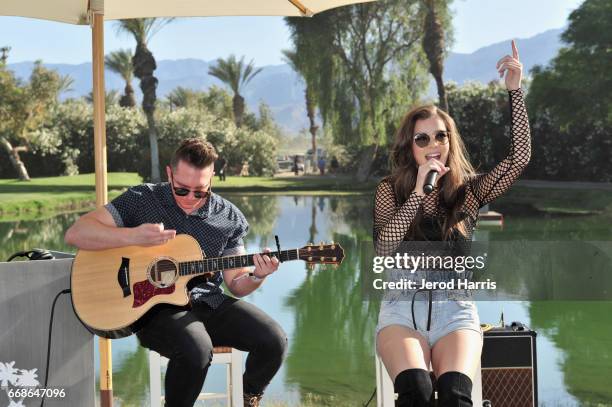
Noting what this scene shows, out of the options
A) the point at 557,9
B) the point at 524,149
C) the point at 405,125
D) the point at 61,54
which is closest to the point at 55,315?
the point at 405,125

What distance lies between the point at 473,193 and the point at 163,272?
1.06 metres

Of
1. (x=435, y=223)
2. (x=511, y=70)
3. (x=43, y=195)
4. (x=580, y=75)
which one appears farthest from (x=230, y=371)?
(x=43, y=195)

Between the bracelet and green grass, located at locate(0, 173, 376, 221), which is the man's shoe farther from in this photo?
green grass, located at locate(0, 173, 376, 221)

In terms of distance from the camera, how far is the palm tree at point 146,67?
22.5 meters

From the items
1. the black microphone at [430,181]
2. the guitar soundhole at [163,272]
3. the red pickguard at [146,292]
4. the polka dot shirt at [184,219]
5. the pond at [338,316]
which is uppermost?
the black microphone at [430,181]

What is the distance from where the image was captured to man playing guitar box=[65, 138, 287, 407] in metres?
2.63

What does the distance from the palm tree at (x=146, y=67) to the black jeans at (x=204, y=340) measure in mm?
19324

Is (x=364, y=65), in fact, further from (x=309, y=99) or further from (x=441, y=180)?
(x=441, y=180)

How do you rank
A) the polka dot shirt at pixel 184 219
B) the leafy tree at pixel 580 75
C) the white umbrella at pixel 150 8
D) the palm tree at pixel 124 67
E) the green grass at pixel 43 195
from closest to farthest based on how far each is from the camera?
the polka dot shirt at pixel 184 219 < the white umbrella at pixel 150 8 < the leafy tree at pixel 580 75 < the green grass at pixel 43 195 < the palm tree at pixel 124 67

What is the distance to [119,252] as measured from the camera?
2.75 meters

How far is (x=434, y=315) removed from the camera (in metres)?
2.46

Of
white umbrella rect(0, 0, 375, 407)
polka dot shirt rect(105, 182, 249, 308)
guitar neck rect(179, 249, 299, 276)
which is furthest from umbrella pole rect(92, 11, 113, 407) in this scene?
guitar neck rect(179, 249, 299, 276)

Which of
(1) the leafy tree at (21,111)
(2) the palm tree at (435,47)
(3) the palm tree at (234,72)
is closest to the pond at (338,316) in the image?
(1) the leafy tree at (21,111)

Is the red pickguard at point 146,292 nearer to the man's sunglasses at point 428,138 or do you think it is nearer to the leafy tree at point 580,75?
the man's sunglasses at point 428,138
